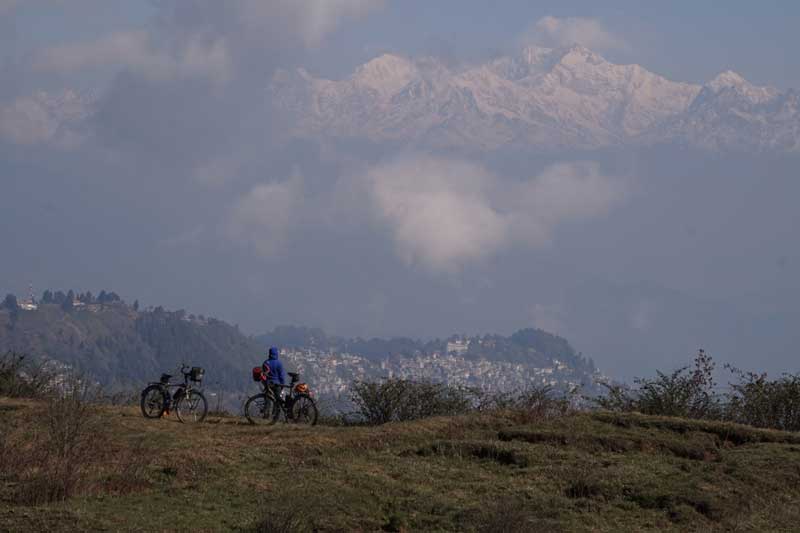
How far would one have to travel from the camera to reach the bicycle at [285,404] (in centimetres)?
2530

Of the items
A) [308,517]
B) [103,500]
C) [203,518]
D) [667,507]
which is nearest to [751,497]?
[667,507]

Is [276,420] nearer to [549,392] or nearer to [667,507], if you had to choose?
[549,392]

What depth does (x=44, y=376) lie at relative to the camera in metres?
30.3

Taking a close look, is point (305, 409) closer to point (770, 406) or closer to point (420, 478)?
point (420, 478)

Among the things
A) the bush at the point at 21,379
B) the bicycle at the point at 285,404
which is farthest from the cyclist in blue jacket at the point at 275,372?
the bush at the point at 21,379

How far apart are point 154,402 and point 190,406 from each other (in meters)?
0.86

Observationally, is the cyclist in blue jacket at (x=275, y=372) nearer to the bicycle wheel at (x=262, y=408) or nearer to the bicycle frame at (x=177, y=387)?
the bicycle wheel at (x=262, y=408)

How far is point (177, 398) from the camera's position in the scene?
25281mm

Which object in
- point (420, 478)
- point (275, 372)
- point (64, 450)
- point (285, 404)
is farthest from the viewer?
point (275, 372)

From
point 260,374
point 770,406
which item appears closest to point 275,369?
point 260,374

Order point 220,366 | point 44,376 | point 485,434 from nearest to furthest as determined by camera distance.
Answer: point 485,434 → point 44,376 → point 220,366

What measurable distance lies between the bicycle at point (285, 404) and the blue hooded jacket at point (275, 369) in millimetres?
180

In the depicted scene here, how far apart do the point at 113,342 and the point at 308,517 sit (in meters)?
187

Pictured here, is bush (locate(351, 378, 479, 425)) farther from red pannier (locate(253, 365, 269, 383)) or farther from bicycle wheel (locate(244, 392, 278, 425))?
red pannier (locate(253, 365, 269, 383))
